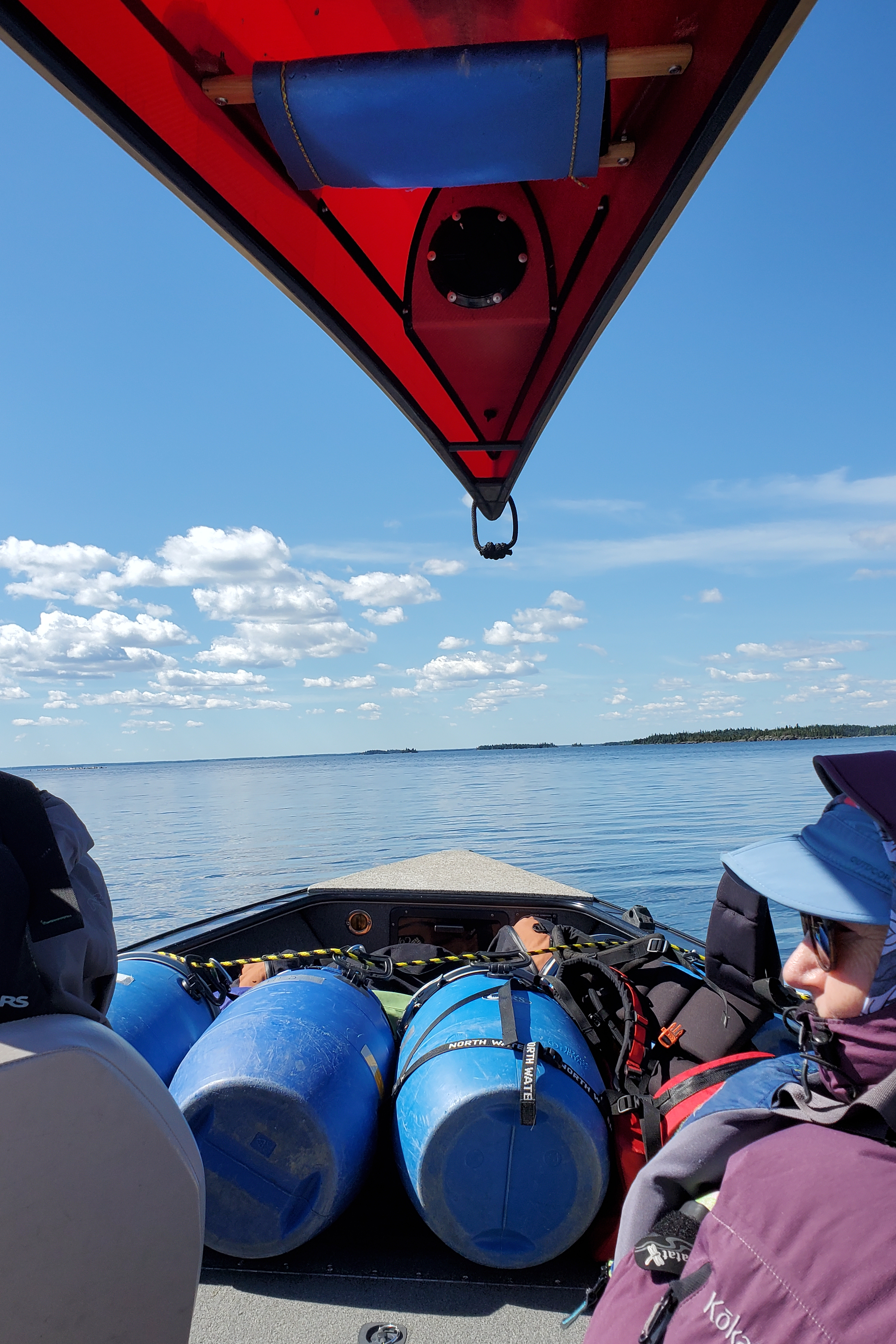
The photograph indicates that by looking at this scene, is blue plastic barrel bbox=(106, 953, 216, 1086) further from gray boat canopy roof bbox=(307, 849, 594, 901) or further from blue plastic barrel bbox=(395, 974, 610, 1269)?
gray boat canopy roof bbox=(307, 849, 594, 901)

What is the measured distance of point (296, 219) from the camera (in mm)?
2201

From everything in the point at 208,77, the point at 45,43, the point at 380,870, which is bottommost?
the point at 380,870

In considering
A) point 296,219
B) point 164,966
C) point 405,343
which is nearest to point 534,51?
point 296,219

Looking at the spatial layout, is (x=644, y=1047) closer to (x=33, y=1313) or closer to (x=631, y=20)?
(x=33, y=1313)

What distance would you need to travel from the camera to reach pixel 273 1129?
7.10 feet

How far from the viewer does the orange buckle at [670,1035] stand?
2.58 meters

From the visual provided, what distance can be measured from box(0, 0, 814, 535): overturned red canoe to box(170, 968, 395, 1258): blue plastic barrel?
7.40ft

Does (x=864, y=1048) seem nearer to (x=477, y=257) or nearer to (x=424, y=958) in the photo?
(x=477, y=257)

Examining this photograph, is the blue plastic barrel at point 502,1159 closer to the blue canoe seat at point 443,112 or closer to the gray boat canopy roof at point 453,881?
the blue canoe seat at point 443,112

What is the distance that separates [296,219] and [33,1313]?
243 centimetres

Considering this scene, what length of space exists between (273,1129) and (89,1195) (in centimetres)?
124

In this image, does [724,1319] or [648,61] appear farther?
Answer: [648,61]

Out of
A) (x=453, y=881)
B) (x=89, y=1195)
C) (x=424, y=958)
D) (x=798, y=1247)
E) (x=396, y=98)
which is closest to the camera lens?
(x=798, y=1247)

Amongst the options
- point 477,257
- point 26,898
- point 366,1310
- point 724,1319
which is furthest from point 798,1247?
point 477,257
